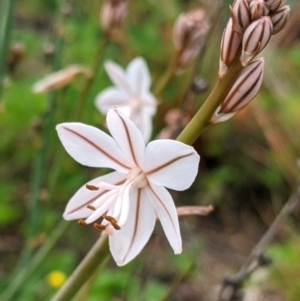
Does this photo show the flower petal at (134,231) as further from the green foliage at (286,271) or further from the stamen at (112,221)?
the green foliage at (286,271)

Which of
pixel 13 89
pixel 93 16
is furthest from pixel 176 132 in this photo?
pixel 93 16

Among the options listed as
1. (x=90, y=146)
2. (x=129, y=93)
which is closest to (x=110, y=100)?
(x=129, y=93)

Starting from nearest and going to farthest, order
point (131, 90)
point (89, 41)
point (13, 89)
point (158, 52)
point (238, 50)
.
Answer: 1. point (238, 50)
2. point (131, 90)
3. point (13, 89)
4. point (89, 41)
5. point (158, 52)

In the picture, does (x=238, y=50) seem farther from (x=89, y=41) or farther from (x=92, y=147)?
(x=89, y=41)

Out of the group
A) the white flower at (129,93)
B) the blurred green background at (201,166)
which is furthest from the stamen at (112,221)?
the blurred green background at (201,166)

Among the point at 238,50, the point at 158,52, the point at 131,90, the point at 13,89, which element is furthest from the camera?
the point at 158,52

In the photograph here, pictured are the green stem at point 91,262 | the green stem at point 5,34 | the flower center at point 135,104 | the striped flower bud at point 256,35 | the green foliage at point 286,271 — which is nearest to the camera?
the striped flower bud at point 256,35

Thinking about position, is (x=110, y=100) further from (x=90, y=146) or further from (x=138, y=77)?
(x=90, y=146)
